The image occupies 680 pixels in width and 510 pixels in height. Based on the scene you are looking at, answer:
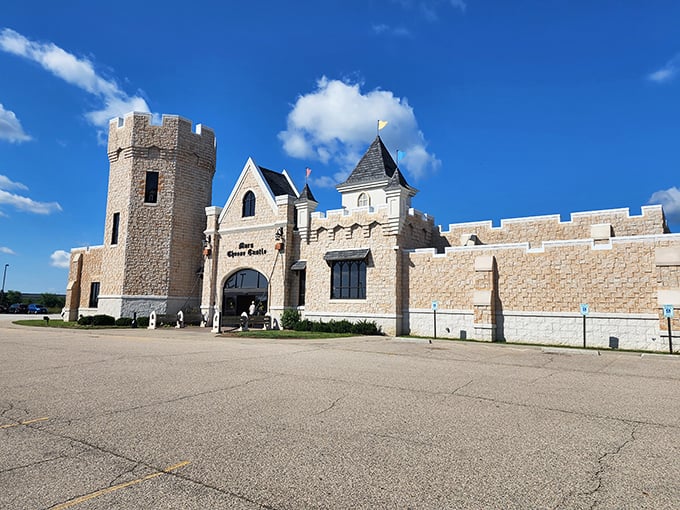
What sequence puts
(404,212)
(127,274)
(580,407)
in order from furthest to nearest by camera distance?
(127,274)
(404,212)
(580,407)

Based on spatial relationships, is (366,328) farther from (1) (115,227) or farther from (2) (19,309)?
(2) (19,309)

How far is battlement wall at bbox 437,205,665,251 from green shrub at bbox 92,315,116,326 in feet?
69.8

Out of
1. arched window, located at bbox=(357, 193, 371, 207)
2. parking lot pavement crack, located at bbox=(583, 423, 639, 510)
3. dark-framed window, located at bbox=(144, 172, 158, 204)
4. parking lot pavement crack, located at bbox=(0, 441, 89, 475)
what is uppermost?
dark-framed window, located at bbox=(144, 172, 158, 204)

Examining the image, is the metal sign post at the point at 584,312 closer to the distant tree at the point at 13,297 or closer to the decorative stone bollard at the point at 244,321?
the decorative stone bollard at the point at 244,321

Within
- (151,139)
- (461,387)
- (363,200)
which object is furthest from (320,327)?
(151,139)

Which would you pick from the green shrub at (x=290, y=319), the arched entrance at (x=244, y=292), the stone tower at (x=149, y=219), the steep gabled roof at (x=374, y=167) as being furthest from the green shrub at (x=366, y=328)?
the stone tower at (x=149, y=219)

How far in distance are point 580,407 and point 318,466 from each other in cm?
511

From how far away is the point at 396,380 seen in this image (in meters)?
9.99

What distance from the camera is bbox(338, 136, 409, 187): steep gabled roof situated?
96.2 feet

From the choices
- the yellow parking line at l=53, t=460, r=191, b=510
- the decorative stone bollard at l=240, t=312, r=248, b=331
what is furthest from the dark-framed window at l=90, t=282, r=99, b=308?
the yellow parking line at l=53, t=460, r=191, b=510

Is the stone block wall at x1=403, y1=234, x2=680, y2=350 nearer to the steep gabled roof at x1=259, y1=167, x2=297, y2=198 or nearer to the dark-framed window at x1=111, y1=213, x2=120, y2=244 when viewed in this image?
the steep gabled roof at x1=259, y1=167, x2=297, y2=198

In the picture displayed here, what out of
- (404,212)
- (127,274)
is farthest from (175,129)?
(404,212)

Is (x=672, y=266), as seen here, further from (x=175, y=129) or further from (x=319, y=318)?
(x=175, y=129)

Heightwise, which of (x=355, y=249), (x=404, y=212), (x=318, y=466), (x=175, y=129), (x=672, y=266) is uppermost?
(x=175, y=129)
